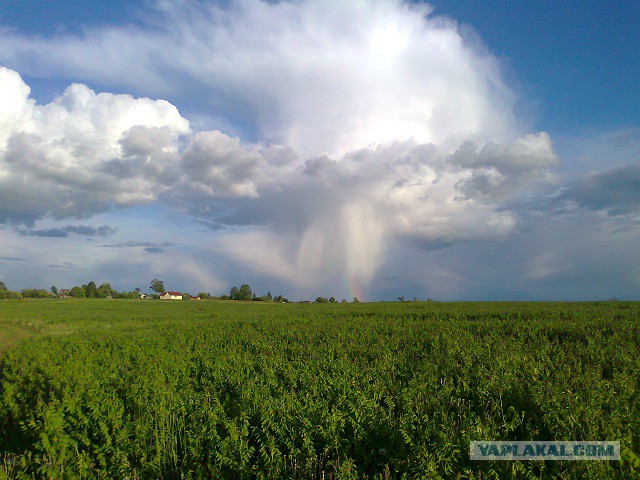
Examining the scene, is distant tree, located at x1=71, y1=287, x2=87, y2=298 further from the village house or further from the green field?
the green field

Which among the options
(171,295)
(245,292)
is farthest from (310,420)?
(171,295)

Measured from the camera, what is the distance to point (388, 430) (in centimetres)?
632

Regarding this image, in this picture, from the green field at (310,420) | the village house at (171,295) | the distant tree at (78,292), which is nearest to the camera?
the green field at (310,420)

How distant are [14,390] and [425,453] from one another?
1196cm

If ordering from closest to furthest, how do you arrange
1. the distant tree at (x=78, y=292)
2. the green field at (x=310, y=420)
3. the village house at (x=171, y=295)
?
the green field at (x=310, y=420)
the distant tree at (x=78, y=292)
the village house at (x=171, y=295)

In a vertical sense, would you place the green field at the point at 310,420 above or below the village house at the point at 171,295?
below

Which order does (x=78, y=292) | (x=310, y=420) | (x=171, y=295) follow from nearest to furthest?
(x=310, y=420) < (x=78, y=292) < (x=171, y=295)

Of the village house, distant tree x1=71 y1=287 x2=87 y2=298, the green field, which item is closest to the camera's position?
the green field

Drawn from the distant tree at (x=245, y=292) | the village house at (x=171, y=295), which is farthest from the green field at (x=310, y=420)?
the village house at (x=171, y=295)

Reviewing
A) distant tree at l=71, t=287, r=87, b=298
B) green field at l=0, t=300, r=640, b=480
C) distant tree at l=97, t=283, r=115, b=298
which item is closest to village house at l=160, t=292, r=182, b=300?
distant tree at l=97, t=283, r=115, b=298

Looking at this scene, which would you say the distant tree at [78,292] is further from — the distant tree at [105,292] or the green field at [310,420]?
the green field at [310,420]

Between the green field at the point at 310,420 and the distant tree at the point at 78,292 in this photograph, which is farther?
the distant tree at the point at 78,292

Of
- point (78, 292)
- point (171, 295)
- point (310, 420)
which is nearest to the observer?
point (310, 420)

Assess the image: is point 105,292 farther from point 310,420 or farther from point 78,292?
point 310,420
